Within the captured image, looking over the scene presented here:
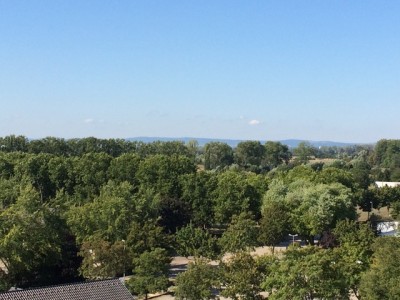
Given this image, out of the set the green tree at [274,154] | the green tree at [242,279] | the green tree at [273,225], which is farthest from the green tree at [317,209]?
the green tree at [274,154]

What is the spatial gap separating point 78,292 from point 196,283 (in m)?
6.91

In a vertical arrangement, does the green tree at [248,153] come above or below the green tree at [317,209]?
above

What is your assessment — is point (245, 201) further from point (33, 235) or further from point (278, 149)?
point (278, 149)

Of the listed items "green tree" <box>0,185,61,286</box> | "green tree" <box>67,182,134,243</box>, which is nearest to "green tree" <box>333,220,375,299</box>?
"green tree" <box>67,182,134,243</box>

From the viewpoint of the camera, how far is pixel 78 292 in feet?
66.2

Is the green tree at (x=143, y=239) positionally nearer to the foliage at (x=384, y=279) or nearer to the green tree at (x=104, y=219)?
the green tree at (x=104, y=219)

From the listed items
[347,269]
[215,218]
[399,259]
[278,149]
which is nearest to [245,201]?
[215,218]

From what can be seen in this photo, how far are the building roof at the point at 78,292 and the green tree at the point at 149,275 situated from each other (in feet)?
20.8

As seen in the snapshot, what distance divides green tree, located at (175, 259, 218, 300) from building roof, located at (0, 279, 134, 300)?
4.70 m

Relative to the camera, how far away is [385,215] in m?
63.2

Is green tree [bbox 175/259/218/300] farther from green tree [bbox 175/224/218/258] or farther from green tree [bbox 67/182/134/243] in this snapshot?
green tree [bbox 67/182/134/243]

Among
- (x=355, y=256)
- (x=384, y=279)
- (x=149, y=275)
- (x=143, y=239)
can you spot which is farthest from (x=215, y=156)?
(x=384, y=279)

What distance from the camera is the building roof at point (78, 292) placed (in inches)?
773

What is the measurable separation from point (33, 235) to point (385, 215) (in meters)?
47.4
